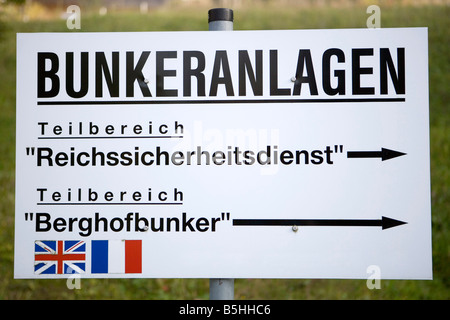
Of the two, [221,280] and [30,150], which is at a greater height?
[30,150]

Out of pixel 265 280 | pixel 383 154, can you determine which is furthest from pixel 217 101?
pixel 265 280

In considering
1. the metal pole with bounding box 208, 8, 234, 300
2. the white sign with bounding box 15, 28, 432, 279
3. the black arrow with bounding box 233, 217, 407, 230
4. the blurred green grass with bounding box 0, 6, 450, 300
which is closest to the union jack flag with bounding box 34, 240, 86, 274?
the white sign with bounding box 15, 28, 432, 279

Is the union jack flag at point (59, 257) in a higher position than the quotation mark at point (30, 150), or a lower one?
lower

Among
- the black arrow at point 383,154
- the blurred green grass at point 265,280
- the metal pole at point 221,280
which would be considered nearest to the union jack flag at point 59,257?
the metal pole at point 221,280

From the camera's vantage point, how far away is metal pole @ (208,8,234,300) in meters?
2.30

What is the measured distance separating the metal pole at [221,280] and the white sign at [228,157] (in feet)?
0.19

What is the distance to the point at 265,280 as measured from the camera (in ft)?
16.6

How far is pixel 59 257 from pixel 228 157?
1148 mm

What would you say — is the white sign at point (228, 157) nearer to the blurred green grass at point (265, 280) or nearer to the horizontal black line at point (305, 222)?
the horizontal black line at point (305, 222)

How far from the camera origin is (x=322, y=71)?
7.83 feet

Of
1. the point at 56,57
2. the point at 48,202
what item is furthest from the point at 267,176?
the point at 56,57

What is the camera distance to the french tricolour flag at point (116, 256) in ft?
7.67

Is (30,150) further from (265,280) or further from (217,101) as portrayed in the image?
(265,280)

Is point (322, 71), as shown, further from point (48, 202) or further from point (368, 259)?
point (48, 202)
